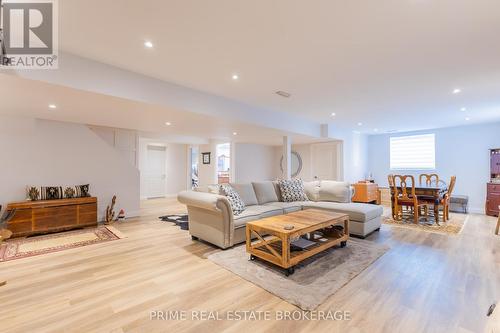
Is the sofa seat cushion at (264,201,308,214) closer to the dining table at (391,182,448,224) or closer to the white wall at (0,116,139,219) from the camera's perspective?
the dining table at (391,182,448,224)

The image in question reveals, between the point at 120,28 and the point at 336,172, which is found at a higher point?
the point at 120,28

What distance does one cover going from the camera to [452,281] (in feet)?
7.78

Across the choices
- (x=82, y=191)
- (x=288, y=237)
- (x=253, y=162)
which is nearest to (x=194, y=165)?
(x=253, y=162)

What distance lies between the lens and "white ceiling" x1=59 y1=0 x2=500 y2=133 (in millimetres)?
1943

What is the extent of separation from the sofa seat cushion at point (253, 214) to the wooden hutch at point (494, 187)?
5728 mm

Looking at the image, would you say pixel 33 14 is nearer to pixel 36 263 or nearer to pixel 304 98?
pixel 36 263

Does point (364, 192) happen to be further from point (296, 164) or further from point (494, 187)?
point (494, 187)

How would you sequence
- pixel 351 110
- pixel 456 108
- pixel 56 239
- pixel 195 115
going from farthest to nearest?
1. pixel 351 110
2. pixel 456 108
3. pixel 195 115
4. pixel 56 239

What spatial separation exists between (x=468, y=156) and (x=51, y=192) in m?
10.1

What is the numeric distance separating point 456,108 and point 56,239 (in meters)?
7.93

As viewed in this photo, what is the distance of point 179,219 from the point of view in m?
5.10

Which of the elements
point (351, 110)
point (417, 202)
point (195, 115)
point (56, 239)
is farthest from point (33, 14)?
point (417, 202)

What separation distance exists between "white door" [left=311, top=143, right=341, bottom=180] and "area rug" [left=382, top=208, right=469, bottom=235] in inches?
83.5

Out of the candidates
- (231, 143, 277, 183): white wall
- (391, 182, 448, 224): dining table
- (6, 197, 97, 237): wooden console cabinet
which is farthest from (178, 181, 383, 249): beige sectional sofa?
(231, 143, 277, 183): white wall
